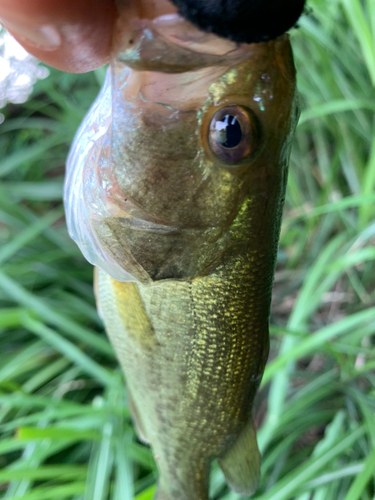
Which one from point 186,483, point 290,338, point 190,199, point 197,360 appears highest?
point 190,199

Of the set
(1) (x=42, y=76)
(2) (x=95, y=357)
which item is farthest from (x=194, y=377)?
(1) (x=42, y=76)

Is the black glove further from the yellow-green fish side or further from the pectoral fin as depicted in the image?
the pectoral fin

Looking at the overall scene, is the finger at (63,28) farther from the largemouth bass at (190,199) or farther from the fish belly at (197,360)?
the fish belly at (197,360)

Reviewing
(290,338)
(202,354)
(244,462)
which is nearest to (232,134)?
(202,354)

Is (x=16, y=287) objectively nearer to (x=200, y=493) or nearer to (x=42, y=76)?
(x=200, y=493)

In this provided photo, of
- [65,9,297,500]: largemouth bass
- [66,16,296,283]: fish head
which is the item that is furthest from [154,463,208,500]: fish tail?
[66,16,296,283]: fish head

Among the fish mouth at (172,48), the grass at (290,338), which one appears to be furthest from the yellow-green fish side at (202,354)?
the grass at (290,338)

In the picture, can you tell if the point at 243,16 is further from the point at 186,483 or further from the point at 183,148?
Answer: the point at 186,483
